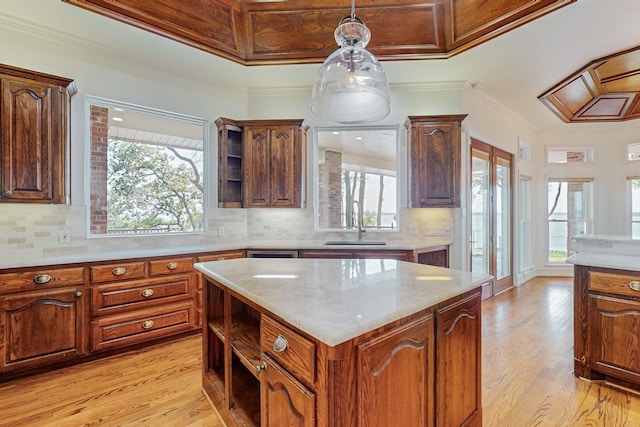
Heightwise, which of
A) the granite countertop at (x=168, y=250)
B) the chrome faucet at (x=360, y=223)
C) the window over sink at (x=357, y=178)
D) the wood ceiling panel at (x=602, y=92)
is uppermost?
the wood ceiling panel at (x=602, y=92)

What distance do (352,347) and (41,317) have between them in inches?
106

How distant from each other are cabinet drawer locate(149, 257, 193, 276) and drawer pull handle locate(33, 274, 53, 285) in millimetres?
725

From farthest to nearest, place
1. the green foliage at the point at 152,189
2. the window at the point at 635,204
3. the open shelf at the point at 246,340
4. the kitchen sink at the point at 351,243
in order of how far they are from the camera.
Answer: the window at the point at 635,204
the kitchen sink at the point at 351,243
the green foliage at the point at 152,189
the open shelf at the point at 246,340

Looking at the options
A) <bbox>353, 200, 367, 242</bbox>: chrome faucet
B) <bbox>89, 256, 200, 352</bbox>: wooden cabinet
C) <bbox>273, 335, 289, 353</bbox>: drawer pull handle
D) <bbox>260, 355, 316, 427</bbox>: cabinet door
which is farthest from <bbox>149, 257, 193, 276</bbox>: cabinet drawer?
<bbox>273, 335, 289, 353</bbox>: drawer pull handle

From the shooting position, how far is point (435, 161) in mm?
3668

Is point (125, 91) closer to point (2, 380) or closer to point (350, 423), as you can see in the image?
point (2, 380)

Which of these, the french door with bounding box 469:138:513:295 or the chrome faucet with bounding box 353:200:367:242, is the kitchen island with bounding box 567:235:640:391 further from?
the chrome faucet with bounding box 353:200:367:242

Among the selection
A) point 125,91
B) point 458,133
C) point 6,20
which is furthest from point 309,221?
point 6,20

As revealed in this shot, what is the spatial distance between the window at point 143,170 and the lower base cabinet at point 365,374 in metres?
2.23

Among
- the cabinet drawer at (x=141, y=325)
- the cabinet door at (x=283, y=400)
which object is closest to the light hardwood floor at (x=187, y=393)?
the cabinet drawer at (x=141, y=325)

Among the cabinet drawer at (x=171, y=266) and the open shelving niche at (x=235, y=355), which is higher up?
the cabinet drawer at (x=171, y=266)

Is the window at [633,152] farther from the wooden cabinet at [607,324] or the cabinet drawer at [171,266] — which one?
the cabinet drawer at [171,266]

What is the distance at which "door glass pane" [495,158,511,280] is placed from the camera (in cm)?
487

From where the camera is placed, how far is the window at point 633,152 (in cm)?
553
